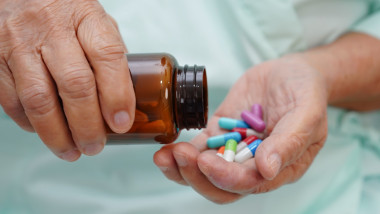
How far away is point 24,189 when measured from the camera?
884 millimetres

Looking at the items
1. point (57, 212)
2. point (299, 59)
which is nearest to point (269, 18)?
point (299, 59)

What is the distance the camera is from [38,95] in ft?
1.84

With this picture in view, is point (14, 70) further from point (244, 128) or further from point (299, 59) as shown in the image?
point (299, 59)

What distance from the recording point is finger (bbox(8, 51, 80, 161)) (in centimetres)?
56

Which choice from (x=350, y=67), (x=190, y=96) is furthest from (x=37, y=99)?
(x=350, y=67)

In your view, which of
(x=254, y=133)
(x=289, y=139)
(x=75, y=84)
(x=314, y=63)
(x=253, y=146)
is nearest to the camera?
(x=75, y=84)

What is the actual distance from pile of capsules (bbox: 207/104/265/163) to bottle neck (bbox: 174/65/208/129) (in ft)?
0.40

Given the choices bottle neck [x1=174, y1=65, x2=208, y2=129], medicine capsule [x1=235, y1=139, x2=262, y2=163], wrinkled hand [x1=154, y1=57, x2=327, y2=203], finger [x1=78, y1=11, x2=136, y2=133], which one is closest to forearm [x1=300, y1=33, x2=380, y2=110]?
wrinkled hand [x1=154, y1=57, x2=327, y2=203]

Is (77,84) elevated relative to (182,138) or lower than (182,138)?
elevated

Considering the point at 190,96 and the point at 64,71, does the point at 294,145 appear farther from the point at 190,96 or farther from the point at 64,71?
the point at 64,71

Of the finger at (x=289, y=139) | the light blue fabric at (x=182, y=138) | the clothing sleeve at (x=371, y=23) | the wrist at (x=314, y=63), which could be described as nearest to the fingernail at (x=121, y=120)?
the finger at (x=289, y=139)

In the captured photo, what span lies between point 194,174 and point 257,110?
0.93 feet

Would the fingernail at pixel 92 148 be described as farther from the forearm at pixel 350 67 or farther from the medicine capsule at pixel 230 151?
the forearm at pixel 350 67

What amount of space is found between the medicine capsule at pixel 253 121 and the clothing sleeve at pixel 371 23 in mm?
440
